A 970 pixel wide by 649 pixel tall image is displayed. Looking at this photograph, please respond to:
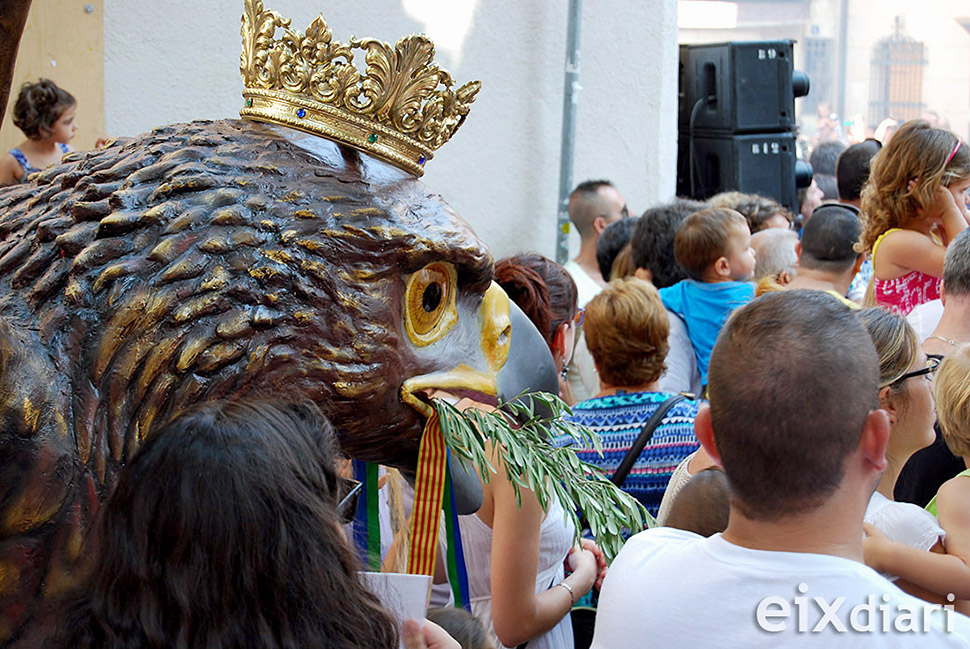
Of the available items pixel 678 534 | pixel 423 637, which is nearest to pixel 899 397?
pixel 678 534

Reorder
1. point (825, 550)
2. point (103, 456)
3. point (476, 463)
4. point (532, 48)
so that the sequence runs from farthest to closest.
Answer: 1. point (532, 48)
2. point (476, 463)
3. point (825, 550)
4. point (103, 456)

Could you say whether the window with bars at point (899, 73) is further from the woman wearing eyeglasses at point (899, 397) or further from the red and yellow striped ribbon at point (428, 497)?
the red and yellow striped ribbon at point (428, 497)

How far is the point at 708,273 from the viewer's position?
4.41m

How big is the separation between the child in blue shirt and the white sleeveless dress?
1.82m

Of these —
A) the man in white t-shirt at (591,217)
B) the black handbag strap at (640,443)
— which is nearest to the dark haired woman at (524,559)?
the black handbag strap at (640,443)

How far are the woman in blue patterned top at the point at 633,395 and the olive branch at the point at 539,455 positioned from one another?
3.28 ft

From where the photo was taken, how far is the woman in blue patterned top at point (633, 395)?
2.91 metres

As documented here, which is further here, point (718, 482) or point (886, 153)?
point (886, 153)

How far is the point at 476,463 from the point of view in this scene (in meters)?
1.67

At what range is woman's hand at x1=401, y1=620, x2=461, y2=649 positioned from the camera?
152cm

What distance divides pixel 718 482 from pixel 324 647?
98 centimetres

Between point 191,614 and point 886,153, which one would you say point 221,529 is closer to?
point 191,614

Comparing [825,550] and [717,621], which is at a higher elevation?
[825,550]

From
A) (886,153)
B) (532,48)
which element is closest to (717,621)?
(886,153)
